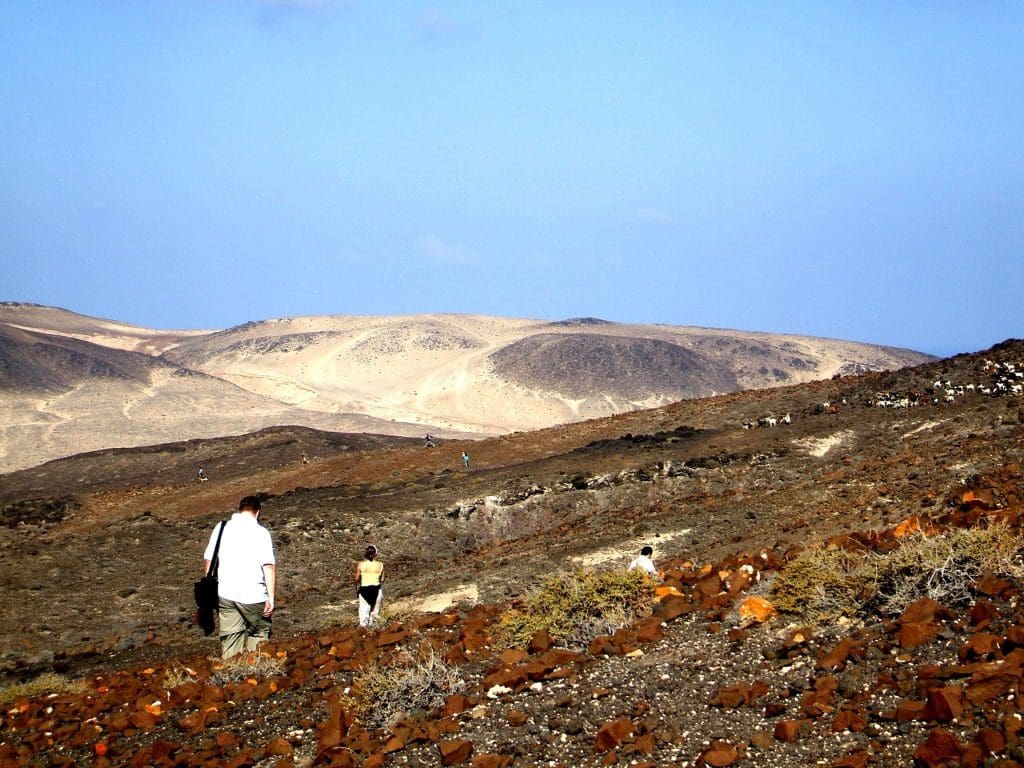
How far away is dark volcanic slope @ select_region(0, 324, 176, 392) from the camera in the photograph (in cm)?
8369

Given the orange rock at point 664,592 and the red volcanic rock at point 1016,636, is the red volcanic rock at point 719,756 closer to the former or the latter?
the red volcanic rock at point 1016,636

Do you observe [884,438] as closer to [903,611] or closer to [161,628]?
[161,628]

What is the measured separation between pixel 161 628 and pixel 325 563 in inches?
202

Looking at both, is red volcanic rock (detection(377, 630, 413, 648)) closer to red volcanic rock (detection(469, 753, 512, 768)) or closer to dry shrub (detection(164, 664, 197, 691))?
dry shrub (detection(164, 664, 197, 691))

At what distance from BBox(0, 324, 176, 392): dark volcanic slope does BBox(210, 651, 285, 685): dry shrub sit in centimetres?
8032

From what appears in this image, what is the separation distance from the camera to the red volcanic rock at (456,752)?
20.4ft

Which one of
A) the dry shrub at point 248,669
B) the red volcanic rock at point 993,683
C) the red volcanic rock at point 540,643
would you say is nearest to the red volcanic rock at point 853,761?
the red volcanic rock at point 993,683

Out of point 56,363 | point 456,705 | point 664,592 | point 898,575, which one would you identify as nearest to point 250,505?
point 456,705

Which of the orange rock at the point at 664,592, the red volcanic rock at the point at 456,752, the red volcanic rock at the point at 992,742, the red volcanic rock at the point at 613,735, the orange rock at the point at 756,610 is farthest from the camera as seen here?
the orange rock at the point at 664,592

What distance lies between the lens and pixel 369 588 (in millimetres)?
12492

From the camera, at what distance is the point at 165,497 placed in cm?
3469

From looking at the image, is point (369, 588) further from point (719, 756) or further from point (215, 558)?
point (719, 756)

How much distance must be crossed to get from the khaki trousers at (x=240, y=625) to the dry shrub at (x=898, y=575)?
15.0 ft

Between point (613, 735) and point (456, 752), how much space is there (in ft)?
3.16
